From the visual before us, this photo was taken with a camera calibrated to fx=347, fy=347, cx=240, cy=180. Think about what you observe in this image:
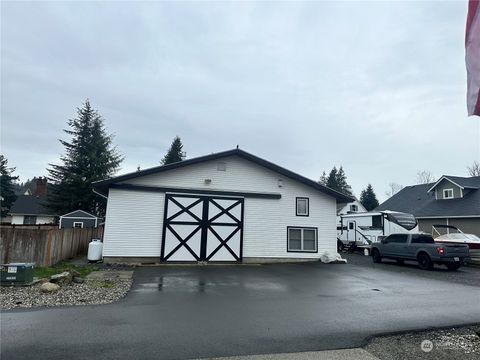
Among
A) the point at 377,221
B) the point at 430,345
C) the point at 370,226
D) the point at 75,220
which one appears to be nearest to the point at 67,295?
the point at 430,345

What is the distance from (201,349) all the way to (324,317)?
118 inches

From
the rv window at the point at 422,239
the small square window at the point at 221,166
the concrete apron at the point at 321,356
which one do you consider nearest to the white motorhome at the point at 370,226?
the rv window at the point at 422,239

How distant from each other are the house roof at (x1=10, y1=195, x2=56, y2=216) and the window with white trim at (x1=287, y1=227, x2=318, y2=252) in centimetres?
3503

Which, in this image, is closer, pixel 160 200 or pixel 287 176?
pixel 160 200

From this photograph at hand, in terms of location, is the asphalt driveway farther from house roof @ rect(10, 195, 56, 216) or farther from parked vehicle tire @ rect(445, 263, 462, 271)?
house roof @ rect(10, 195, 56, 216)

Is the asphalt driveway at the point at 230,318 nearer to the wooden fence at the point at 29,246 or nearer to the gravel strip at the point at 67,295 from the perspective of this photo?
the gravel strip at the point at 67,295

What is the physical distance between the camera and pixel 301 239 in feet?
60.0

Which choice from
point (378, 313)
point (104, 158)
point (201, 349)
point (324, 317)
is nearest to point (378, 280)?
point (378, 313)

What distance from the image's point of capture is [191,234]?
Answer: 54.9ft

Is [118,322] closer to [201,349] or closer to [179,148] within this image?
[201,349]

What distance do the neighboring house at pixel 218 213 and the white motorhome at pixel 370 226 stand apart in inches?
263

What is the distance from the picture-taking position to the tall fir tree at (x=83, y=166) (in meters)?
37.6

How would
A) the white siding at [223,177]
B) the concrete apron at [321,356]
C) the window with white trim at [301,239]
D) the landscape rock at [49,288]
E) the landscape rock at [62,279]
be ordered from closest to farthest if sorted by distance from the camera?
the concrete apron at [321,356] < the landscape rock at [49,288] < the landscape rock at [62,279] < the white siding at [223,177] < the window with white trim at [301,239]

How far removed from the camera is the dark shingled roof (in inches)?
994
